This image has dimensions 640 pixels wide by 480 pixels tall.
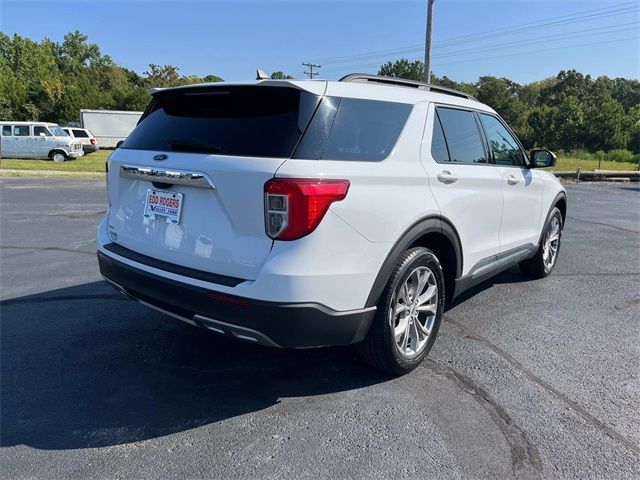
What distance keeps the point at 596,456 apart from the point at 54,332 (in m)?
3.87

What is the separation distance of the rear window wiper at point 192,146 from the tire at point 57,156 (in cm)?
2569

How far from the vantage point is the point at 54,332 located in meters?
3.97

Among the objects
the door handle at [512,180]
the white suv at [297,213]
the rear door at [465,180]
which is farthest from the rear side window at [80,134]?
the rear door at [465,180]

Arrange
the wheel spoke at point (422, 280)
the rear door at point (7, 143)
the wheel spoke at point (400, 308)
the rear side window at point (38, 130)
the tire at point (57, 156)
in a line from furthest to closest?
the tire at point (57, 156)
the rear side window at point (38, 130)
the rear door at point (7, 143)
the wheel spoke at point (422, 280)
the wheel spoke at point (400, 308)

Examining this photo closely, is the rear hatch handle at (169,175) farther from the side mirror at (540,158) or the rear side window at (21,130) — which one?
the rear side window at (21,130)

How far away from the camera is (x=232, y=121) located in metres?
2.90

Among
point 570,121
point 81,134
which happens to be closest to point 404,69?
point 570,121

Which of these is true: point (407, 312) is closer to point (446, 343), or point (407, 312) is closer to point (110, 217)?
point (446, 343)

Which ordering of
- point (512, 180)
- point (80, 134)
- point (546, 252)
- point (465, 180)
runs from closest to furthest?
point (465, 180)
point (512, 180)
point (546, 252)
point (80, 134)

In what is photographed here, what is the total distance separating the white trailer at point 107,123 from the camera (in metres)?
36.0

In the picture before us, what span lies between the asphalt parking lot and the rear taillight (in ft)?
3.71

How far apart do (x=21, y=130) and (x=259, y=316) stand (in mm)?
27275

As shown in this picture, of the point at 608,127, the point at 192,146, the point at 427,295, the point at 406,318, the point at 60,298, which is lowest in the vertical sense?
the point at 60,298

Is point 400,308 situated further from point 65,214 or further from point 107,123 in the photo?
point 107,123
